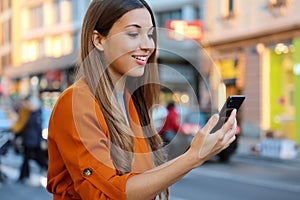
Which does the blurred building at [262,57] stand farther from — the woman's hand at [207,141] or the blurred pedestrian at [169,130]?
the woman's hand at [207,141]

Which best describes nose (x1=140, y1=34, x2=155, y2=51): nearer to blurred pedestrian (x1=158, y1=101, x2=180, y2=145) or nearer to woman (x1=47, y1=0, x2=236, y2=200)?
woman (x1=47, y1=0, x2=236, y2=200)

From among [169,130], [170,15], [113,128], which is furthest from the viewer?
[170,15]

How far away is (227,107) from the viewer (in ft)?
5.04

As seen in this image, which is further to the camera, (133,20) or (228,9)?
(228,9)

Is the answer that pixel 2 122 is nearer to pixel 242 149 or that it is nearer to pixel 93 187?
pixel 242 149

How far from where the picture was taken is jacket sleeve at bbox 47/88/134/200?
1.47 metres

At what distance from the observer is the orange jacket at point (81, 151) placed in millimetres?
1474

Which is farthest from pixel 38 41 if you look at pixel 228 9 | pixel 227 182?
pixel 227 182

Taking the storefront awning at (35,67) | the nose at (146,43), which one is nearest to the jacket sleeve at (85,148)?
the nose at (146,43)

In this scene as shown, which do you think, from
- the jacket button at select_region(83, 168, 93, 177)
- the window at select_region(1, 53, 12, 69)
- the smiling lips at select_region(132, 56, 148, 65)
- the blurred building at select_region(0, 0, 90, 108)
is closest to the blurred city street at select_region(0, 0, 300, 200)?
the smiling lips at select_region(132, 56, 148, 65)

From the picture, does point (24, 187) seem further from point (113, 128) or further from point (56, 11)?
point (56, 11)

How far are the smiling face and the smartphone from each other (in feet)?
1.03

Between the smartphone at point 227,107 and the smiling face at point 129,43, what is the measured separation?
31 centimetres

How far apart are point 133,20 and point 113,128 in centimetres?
33
